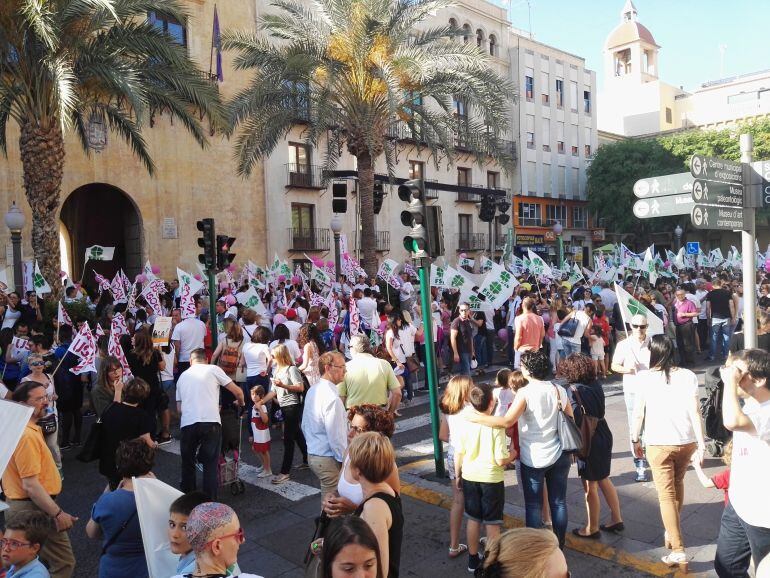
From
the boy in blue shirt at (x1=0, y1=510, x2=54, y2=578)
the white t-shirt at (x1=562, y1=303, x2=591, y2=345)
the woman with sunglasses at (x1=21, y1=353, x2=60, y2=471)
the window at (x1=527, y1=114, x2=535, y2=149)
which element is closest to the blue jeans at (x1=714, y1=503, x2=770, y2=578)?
the boy in blue shirt at (x1=0, y1=510, x2=54, y2=578)

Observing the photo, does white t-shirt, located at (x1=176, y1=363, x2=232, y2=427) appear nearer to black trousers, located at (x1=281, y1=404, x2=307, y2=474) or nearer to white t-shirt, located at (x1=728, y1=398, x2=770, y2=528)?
black trousers, located at (x1=281, y1=404, x2=307, y2=474)

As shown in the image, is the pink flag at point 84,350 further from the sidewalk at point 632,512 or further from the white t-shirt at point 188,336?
the sidewalk at point 632,512

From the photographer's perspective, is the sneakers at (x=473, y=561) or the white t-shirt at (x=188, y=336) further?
the white t-shirt at (x=188, y=336)

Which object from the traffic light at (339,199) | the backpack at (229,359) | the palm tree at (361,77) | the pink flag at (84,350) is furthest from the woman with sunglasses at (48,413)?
the traffic light at (339,199)

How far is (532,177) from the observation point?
4172 centimetres

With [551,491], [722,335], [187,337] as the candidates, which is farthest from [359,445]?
[722,335]

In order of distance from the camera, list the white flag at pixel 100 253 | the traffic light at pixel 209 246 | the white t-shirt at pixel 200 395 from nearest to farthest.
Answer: the white t-shirt at pixel 200 395, the traffic light at pixel 209 246, the white flag at pixel 100 253

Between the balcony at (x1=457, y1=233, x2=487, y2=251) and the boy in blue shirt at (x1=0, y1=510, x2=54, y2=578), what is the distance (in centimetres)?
3423

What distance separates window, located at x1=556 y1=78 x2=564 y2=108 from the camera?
43428 mm

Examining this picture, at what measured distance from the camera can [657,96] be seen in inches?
2163

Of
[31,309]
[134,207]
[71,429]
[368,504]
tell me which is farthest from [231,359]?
[134,207]

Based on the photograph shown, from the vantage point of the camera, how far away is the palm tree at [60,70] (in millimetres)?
11312

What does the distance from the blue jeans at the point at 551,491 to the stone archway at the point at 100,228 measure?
23.5 m

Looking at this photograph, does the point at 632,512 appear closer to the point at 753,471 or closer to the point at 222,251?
the point at 753,471
